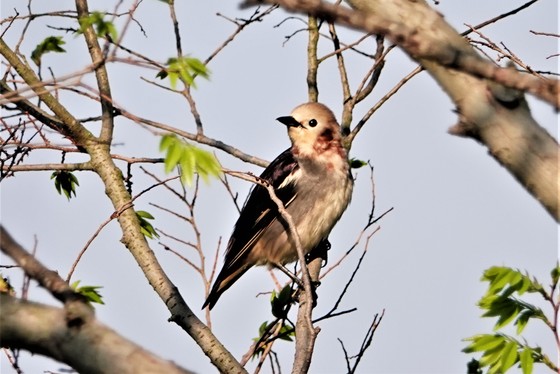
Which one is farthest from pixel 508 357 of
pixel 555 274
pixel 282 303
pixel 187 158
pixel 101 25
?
pixel 101 25

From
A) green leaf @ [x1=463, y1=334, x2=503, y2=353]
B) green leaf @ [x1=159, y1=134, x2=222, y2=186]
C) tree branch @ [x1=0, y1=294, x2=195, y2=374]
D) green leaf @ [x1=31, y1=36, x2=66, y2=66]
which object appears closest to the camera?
tree branch @ [x1=0, y1=294, x2=195, y2=374]

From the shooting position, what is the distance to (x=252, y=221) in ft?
26.8

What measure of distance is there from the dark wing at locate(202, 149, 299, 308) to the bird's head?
18 cm

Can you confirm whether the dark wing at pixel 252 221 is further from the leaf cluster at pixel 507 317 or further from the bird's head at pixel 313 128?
the leaf cluster at pixel 507 317

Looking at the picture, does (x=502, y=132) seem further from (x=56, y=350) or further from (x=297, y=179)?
(x=297, y=179)

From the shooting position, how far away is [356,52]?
7.58 metres

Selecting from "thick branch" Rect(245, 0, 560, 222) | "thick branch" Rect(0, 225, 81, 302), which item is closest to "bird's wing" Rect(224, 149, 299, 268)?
"thick branch" Rect(0, 225, 81, 302)

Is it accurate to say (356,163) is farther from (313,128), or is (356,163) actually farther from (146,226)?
(146,226)

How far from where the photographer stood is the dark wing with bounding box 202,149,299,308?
8.12m

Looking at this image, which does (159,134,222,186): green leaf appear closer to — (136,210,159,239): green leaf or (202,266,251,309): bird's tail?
(136,210,159,239): green leaf

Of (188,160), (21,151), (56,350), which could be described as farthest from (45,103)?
(56,350)

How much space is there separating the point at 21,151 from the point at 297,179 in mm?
2553

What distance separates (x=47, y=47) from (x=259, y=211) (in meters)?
2.42

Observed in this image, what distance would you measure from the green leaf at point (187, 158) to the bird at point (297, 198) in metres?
4.09
